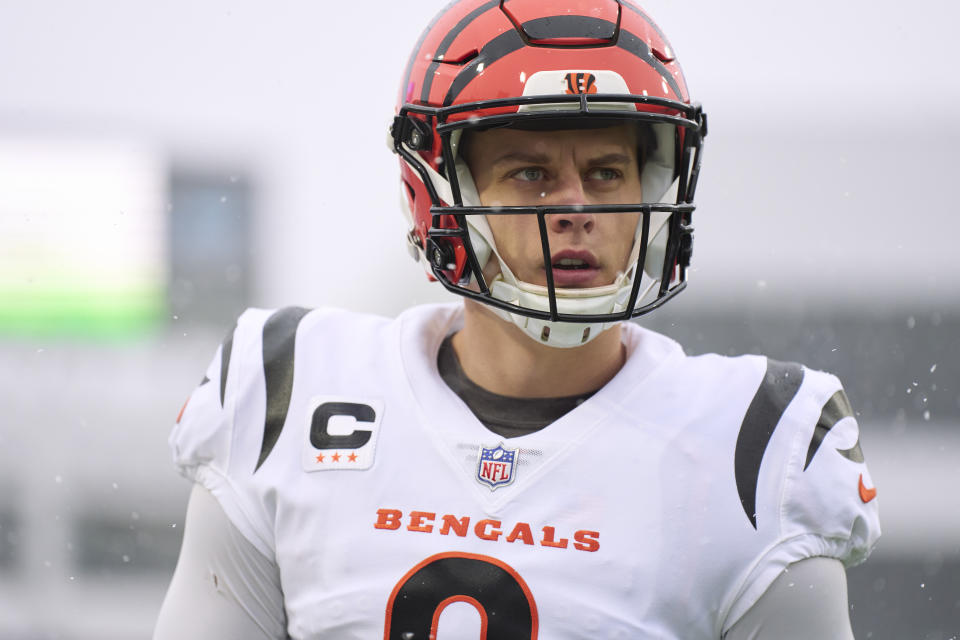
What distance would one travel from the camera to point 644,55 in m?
1.32

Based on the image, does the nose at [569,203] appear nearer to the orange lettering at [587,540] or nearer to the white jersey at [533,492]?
the white jersey at [533,492]

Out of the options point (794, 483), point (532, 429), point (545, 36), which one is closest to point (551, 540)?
point (532, 429)

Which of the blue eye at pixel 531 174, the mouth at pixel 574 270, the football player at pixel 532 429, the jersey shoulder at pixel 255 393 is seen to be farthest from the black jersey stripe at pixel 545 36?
the jersey shoulder at pixel 255 393

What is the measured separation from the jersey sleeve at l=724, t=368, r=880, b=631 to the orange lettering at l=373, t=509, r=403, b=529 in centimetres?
39

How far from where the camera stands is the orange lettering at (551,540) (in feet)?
3.93

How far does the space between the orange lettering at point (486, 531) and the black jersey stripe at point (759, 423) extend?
0.28 metres

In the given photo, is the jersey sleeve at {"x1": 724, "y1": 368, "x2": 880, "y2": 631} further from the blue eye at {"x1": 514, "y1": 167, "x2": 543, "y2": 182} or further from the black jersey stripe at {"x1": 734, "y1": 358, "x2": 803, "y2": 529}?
the blue eye at {"x1": 514, "y1": 167, "x2": 543, "y2": 182}

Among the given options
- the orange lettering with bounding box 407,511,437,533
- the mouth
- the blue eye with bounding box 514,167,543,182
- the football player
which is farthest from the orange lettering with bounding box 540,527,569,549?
the blue eye with bounding box 514,167,543,182

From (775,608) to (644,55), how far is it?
672mm

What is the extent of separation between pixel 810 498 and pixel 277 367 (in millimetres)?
680

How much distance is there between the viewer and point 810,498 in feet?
3.88

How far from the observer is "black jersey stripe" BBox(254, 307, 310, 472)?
134cm

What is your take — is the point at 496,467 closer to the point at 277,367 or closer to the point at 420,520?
the point at 420,520

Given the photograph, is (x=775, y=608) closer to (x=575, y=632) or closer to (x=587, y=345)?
(x=575, y=632)
